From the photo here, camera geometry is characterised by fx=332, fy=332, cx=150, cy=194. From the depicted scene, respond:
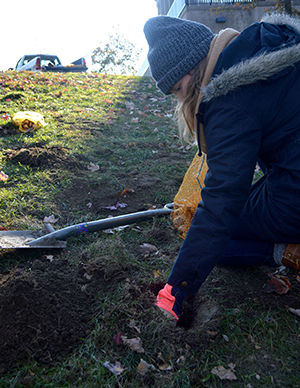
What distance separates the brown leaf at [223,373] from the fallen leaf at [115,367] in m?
0.46

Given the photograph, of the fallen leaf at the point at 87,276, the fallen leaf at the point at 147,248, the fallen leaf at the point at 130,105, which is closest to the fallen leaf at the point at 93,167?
the fallen leaf at the point at 147,248

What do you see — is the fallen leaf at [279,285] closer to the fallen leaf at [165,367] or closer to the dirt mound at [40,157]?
the fallen leaf at [165,367]

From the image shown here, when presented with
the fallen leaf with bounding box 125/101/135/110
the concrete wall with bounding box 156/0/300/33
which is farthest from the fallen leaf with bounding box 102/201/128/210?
the concrete wall with bounding box 156/0/300/33

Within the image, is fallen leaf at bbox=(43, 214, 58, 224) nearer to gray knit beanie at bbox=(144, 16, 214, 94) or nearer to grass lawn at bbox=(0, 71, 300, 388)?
grass lawn at bbox=(0, 71, 300, 388)

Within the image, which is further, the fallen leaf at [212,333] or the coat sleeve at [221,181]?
the fallen leaf at [212,333]

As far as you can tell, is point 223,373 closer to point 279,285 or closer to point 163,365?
point 163,365

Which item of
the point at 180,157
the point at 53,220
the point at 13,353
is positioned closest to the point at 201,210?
the point at 13,353

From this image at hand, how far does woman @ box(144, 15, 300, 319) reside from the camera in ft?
5.15

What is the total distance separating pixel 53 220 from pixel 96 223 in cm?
56

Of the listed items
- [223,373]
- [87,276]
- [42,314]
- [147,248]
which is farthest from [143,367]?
[147,248]

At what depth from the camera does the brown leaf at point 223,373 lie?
5.19ft

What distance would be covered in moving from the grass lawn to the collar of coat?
4.17 feet

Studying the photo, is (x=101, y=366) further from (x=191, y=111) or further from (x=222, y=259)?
(x=191, y=111)

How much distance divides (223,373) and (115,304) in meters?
0.74
